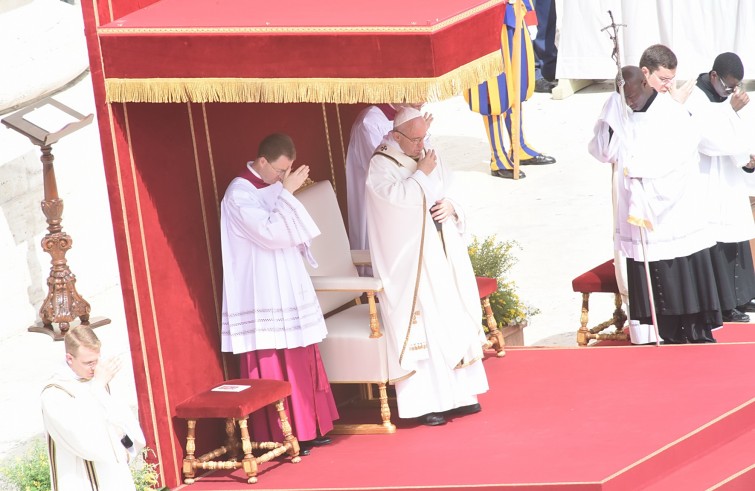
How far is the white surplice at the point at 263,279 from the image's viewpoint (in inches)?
321

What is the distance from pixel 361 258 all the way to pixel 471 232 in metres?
4.37

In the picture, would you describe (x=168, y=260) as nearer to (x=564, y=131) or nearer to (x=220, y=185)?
(x=220, y=185)

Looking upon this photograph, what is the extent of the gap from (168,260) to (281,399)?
0.91 meters

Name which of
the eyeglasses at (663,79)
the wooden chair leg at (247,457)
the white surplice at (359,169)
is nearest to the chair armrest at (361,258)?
the white surplice at (359,169)

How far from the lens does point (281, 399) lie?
8.03 m

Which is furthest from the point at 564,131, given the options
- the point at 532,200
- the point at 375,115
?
the point at 375,115

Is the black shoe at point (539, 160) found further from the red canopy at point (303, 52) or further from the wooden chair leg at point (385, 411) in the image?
the red canopy at point (303, 52)

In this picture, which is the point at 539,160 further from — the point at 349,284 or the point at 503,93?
the point at 349,284

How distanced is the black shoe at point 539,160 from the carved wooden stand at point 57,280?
607 centimetres

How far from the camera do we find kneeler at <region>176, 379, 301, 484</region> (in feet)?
25.8

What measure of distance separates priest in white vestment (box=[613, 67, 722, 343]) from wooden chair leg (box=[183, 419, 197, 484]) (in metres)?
3.03

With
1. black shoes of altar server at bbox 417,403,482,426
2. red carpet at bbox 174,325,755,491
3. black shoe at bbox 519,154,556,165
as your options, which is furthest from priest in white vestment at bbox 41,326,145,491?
black shoe at bbox 519,154,556,165

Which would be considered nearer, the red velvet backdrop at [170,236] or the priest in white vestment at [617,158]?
the red velvet backdrop at [170,236]

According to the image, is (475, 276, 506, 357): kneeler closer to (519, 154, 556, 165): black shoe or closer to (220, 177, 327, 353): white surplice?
(220, 177, 327, 353): white surplice
